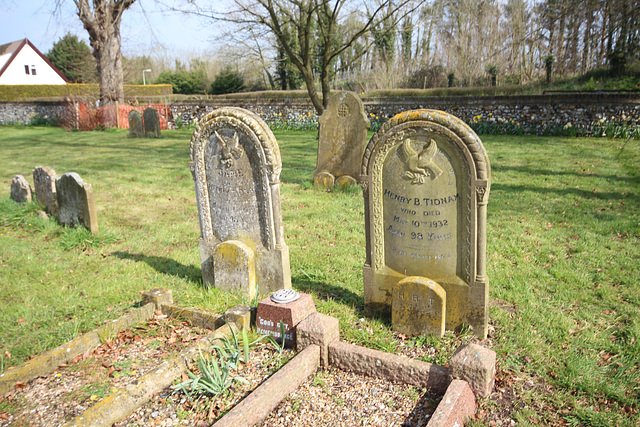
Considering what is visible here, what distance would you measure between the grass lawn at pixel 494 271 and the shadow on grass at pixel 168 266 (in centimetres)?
3

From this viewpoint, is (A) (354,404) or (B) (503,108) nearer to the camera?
(A) (354,404)

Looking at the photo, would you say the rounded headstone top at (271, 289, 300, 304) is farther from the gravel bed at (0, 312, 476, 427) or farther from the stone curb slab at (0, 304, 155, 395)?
the stone curb slab at (0, 304, 155, 395)

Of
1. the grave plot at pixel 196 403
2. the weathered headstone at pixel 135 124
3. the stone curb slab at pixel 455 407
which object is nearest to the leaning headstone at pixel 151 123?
the weathered headstone at pixel 135 124

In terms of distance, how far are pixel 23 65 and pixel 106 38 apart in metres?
37.9

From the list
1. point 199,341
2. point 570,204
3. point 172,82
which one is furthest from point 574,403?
point 172,82

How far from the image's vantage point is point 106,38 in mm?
22484

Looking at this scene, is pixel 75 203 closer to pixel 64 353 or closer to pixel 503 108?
pixel 64 353

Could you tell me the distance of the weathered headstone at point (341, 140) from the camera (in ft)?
30.6

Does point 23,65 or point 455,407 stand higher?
point 23,65

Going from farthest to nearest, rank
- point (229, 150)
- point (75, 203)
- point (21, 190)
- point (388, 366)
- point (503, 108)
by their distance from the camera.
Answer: point (503, 108), point (21, 190), point (75, 203), point (229, 150), point (388, 366)

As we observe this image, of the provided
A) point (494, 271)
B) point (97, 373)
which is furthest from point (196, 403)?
point (494, 271)

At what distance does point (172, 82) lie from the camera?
39.7m

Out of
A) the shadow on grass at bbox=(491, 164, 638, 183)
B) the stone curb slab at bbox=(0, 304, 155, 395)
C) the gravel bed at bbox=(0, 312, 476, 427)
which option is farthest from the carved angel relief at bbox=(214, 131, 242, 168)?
the shadow on grass at bbox=(491, 164, 638, 183)

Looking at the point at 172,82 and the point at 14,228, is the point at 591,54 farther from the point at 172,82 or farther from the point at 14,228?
the point at 172,82
